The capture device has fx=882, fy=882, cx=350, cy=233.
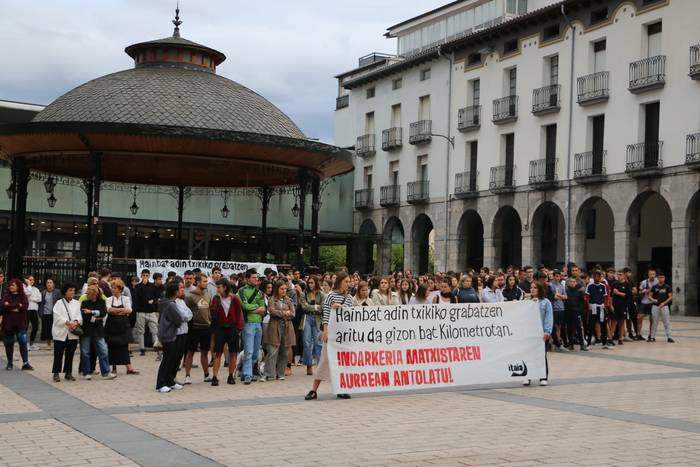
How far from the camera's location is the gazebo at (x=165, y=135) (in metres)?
23.0

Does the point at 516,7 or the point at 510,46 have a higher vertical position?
the point at 516,7

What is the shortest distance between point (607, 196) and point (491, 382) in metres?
26.6

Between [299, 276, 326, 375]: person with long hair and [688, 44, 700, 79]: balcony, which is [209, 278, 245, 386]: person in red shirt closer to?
[299, 276, 326, 375]: person with long hair

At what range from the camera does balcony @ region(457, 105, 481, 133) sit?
1834 inches

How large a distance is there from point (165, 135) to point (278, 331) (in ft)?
30.2

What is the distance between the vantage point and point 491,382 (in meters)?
14.2

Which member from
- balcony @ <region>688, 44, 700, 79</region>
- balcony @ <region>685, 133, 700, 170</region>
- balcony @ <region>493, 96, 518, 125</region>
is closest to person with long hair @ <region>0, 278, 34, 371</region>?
balcony @ <region>685, 133, 700, 170</region>

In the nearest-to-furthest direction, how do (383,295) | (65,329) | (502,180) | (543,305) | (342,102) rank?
(65,329) → (543,305) → (383,295) → (502,180) → (342,102)

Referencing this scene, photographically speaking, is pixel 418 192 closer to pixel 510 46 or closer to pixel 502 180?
pixel 502 180

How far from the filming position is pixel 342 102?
59938 millimetres

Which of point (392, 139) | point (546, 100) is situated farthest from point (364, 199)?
point (546, 100)

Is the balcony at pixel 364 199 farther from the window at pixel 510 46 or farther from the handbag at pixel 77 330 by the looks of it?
the handbag at pixel 77 330

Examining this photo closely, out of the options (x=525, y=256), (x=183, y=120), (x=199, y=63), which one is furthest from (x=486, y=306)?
(x=525, y=256)

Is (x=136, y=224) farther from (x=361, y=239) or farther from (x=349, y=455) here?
(x=349, y=455)
